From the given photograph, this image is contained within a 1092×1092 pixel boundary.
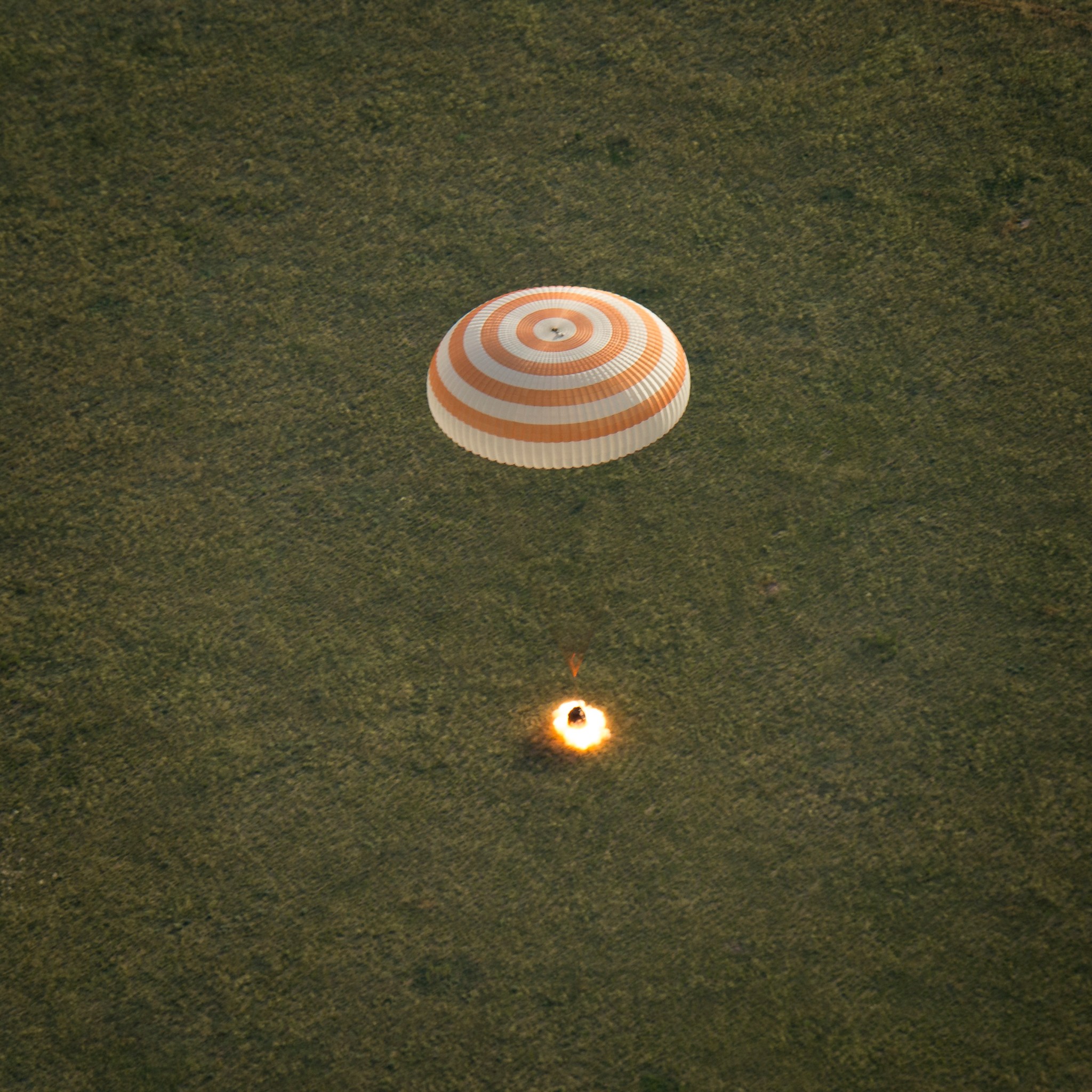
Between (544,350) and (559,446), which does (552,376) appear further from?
(559,446)

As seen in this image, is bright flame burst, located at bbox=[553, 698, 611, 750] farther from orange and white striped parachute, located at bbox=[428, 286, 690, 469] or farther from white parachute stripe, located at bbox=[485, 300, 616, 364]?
white parachute stripe, located at bbox=[485, 300, 616, 364]

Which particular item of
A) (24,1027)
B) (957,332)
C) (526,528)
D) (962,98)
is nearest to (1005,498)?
(957,332)

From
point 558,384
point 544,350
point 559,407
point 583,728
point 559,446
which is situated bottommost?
point 583,728

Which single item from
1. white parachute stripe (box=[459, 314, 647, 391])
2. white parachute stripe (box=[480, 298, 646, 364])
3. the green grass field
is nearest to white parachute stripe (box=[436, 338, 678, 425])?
white parachute stripe (box=[459, 314, 647, 391])

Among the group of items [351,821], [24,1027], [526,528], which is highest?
[526,528]

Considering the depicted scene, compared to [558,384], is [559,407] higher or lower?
lower

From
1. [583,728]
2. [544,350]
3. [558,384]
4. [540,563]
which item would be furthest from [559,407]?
[583,728]

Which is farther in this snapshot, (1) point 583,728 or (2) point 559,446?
(1) point 583,728

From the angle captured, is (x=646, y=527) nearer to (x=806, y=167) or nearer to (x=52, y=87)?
(x=806, y=167)
